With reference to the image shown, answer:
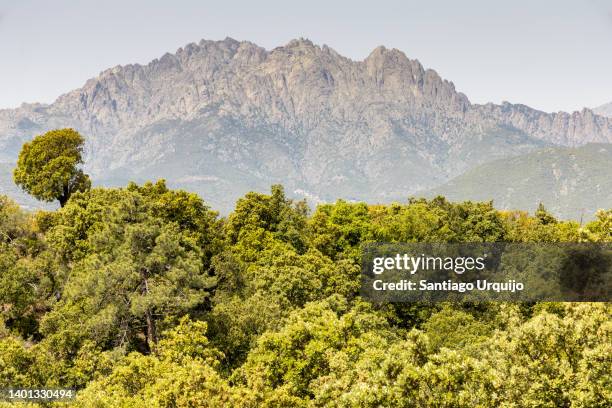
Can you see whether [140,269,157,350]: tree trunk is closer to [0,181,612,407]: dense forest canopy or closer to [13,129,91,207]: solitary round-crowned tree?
[0,181,612,407]: dense forest canopy

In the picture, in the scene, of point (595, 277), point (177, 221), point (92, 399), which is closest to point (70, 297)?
point (177, 221)

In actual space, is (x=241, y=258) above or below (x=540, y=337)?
above

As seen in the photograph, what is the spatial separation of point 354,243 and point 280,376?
46488 mm

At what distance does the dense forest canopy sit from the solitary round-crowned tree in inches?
187

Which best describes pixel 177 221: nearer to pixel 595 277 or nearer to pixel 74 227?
pixel 74 227

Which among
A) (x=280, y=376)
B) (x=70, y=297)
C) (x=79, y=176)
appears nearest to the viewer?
(x=280, y=376)

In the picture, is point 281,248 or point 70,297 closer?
point 70,297

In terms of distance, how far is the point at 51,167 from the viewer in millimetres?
72062

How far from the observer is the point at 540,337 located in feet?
88.5

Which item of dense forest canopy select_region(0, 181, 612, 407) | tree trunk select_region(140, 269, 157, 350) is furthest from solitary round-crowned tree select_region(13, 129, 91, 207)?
tree trunk select_region(140, 269, 157, 350)

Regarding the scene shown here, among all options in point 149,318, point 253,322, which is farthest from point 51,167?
point 253,322

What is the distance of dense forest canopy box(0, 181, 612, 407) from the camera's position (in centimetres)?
2425

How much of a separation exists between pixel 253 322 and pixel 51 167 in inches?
1615

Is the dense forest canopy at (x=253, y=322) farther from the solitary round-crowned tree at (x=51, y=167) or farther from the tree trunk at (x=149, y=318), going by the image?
the solitary round-crowned tree at (x=51, y=167)
